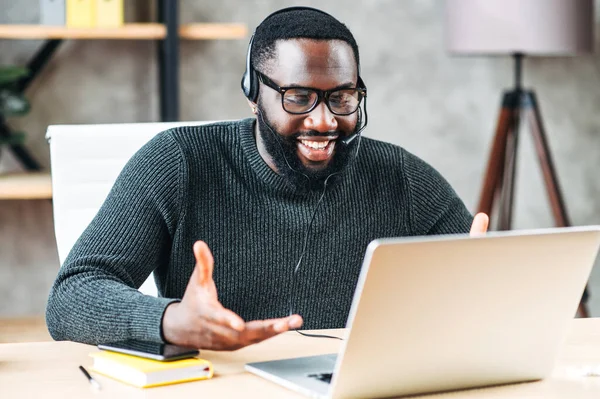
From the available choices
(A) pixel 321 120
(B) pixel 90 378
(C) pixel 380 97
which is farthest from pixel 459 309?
(C) pixel 380 97

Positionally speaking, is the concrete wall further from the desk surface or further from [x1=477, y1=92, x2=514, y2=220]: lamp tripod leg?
the desk surface

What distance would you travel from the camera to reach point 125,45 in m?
3.18

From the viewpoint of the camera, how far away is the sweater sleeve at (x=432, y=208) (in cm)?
184

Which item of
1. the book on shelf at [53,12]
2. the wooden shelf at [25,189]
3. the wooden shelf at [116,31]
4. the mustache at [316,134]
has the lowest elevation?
the wooden shelf at [25,189]

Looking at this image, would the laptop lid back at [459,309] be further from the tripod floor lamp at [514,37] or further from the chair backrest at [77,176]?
the tripod floor lamp at [514,37]

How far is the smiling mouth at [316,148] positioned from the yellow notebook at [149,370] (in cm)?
55

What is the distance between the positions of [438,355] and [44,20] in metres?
2.10

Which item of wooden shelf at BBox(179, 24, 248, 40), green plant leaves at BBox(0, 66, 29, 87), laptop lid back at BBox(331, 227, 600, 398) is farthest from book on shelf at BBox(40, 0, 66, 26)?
laptop lid back at BBox(331, 227, 600, 398)

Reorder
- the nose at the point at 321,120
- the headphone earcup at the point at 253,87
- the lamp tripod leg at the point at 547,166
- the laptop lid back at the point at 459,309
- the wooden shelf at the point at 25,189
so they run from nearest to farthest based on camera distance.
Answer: the laptop lid back at the point at 459,309 → the nose at the point at 321,120 → the headphone earcup at the point at 253,87 → the wooden shelf at the point at 25,189 → the lamp tripod leg at the point at 547,166

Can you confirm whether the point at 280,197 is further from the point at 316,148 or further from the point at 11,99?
the point at 11,99

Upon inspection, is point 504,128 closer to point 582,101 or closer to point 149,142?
point 582,101

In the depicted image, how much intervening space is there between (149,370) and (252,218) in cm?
61

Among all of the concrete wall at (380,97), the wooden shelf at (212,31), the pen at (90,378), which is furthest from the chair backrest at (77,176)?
the concrete wall at (380,97)

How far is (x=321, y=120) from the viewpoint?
5.36ft
